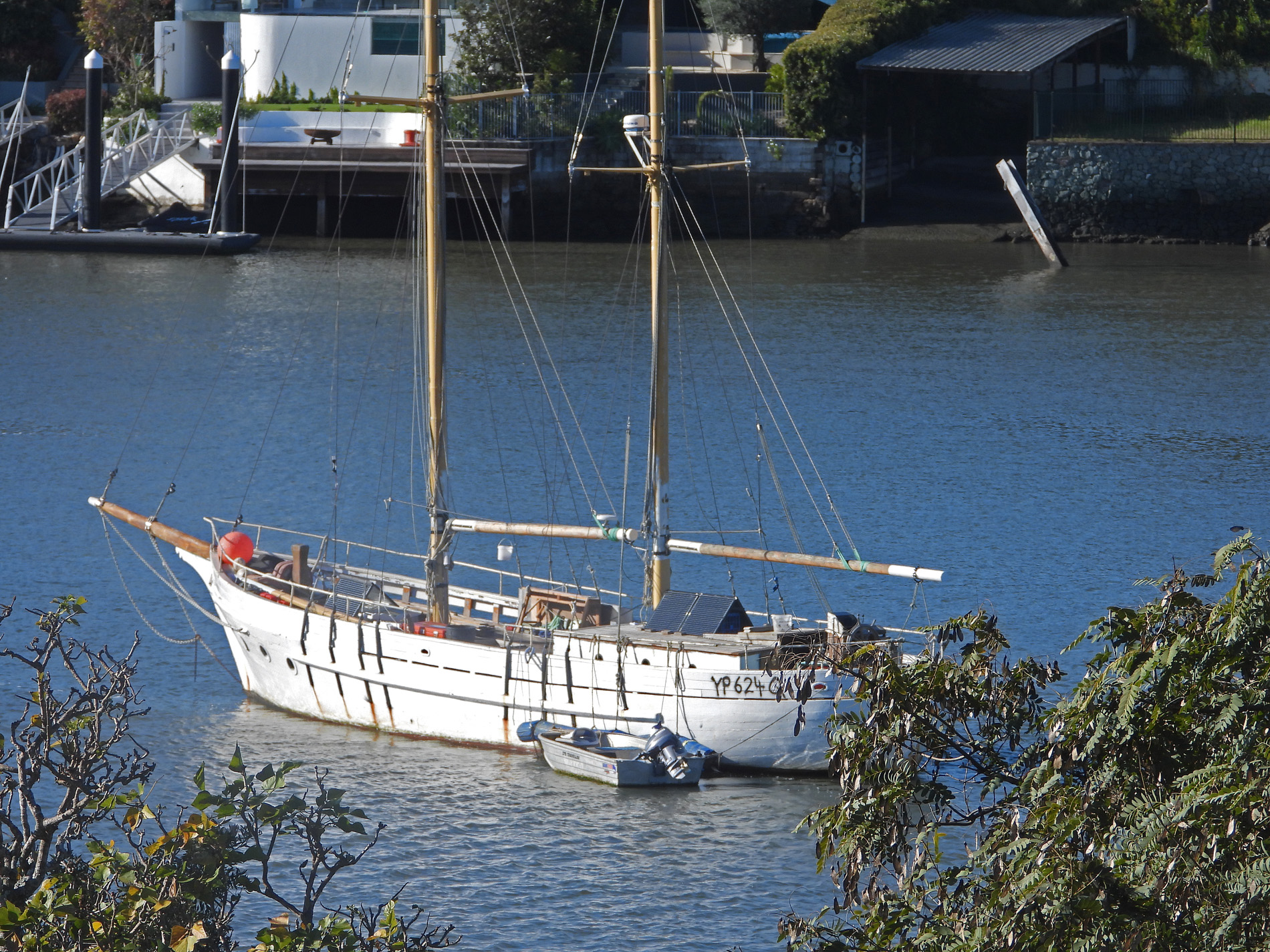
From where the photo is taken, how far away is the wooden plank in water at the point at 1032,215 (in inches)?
2394

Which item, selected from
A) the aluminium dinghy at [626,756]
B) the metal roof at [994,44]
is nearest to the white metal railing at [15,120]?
the metal roof at [994,44]

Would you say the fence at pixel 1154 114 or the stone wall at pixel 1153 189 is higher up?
the fence at pixel 1154 114

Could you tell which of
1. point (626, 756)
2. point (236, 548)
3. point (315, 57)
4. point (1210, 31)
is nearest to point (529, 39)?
point (315, 57)

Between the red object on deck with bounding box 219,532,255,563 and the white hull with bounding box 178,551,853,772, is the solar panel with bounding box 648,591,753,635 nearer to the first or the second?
the white hull with bounding box 178,551,853,772

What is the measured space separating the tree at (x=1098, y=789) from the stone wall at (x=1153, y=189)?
56229mm

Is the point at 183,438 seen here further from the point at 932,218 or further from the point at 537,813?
the point at 932,218

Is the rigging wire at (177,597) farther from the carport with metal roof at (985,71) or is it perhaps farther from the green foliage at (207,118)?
the carport with metal roof at (985,71)

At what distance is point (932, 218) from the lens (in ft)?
220

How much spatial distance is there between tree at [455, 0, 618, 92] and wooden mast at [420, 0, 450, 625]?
37.9m

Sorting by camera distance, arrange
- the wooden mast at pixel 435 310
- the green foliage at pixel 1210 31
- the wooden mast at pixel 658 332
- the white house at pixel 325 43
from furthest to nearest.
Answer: the green foliage at pixel 1210 31
the white house at pixel 325 43
the wooden mast at pixel 658 332
the wooden mast at pixel 435 310

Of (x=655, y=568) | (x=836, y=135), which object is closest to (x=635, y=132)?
(x=655, y=568)

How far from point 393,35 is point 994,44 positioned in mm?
22362

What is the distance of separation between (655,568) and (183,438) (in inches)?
684

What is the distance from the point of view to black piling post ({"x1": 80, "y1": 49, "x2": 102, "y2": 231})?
6084 cm
